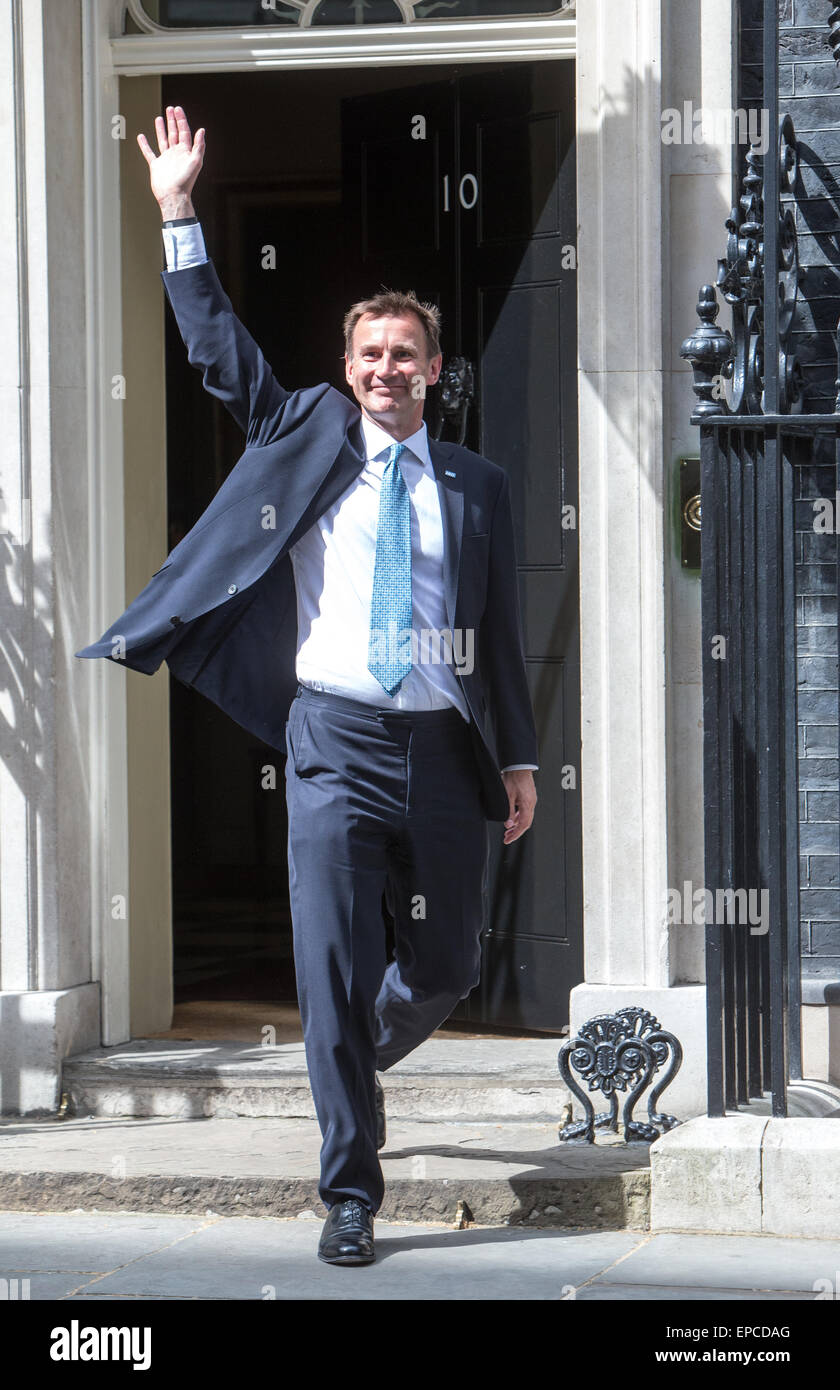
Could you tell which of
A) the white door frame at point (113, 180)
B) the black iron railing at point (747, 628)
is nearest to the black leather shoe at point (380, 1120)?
the black iron railing at point (747, 628)

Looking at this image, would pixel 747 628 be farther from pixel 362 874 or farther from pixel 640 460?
pixel 362 874

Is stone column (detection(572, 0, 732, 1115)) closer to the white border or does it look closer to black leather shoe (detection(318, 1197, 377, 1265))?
the white border

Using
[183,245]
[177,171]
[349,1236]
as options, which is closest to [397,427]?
[183,245]

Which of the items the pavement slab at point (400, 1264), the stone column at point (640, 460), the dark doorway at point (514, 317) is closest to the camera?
the pavement slab at point (400, 1264)

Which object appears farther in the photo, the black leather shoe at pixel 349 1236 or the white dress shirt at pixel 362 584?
the white dress shirt at pixel 362 584

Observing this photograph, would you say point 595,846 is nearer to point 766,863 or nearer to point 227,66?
point 766,863

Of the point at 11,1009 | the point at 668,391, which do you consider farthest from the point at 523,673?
the point at 11,1009

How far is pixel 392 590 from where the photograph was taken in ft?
14.6

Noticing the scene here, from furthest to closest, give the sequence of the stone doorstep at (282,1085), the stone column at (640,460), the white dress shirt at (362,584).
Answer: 1. the stone doorstep at (282,1085)
2. the stone column at (640,460)
3. the white dress shirt at (362,584)

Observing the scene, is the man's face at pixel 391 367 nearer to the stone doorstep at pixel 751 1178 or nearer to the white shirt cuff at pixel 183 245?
the white shirt cuff at pixel 183 245

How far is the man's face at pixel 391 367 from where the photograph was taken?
15.0 ft

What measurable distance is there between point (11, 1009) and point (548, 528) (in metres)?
2.24

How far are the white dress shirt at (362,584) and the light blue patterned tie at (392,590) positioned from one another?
0.08 ft

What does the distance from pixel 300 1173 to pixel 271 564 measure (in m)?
1.62
